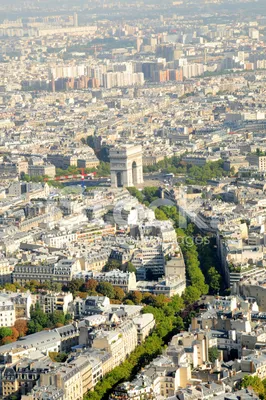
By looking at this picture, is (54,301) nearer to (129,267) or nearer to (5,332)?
(5,332)

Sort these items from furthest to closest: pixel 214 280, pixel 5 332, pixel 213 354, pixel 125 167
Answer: pixel 125 167 → pixel 214 280 → pixel 5 332 → pixel 213 354

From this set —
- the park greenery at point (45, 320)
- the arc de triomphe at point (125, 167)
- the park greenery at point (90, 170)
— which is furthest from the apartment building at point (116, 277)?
the park greenery at point (90, 170)

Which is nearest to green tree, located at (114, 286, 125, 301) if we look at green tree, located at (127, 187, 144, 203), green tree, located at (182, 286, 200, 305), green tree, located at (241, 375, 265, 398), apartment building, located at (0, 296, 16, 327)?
green tree, located at (182, 286, 200, 305)

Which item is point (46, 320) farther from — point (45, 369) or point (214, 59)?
point (214, 59)

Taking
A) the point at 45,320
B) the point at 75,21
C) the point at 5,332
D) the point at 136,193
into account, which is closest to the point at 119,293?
the point at 45,320

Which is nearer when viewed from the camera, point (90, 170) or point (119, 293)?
point (119, 293)

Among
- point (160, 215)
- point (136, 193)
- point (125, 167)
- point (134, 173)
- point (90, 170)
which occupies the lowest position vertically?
point (90, 170)

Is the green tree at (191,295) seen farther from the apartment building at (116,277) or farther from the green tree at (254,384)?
the green tree at (254,384)

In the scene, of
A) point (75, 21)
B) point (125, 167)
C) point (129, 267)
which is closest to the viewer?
point (129, 267)

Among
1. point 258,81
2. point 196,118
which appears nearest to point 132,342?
point 196,118

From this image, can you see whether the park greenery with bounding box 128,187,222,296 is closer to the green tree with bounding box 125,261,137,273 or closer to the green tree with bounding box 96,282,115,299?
the green tree with bounding box 125,261,137,273

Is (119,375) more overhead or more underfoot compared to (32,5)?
more overhead
